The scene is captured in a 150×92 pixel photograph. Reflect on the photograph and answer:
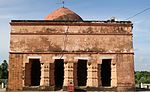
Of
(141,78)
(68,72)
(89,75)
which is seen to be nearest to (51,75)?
(68,72)

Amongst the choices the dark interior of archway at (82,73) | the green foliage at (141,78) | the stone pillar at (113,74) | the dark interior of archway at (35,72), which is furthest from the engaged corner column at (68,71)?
the green foliage at (141,78)

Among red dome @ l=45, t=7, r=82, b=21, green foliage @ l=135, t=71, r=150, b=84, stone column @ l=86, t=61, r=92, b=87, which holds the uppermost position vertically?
red dome @ l=45, t=7, r=82, b=21

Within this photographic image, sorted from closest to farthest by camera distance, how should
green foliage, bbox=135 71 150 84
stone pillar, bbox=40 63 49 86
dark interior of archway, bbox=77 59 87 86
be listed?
stone pillar, bbox=40 63 49 86
dark interior of archway, bbox=77 59 87 86
green foliage, bbox=135 71 150 84

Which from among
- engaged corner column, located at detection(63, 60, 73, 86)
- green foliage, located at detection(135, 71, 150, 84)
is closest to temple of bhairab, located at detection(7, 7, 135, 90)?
engaged corner column, located at detection(63, 60, 73, 86)

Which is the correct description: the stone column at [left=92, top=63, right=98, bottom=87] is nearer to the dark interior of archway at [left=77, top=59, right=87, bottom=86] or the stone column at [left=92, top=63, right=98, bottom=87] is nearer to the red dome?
the dark interior of archway at [left=77, top=59, right=87, bottom=86]

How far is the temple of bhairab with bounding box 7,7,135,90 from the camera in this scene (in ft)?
70.8

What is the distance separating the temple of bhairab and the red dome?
2346 mm

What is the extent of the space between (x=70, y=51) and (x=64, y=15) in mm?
4090

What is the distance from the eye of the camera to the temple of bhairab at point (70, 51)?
21594 mm

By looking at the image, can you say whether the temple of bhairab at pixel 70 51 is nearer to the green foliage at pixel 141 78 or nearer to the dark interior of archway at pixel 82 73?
the dark interior of archway at pixel 82 73

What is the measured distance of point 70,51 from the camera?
21.9 meters

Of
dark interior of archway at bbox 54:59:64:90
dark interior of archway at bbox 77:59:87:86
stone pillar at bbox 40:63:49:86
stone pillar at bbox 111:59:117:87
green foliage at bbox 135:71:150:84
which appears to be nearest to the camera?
stone pillar at bbox 40:63:49:86

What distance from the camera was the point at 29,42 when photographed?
2191 centimetres

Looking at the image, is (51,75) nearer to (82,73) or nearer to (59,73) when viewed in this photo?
(59,73)
